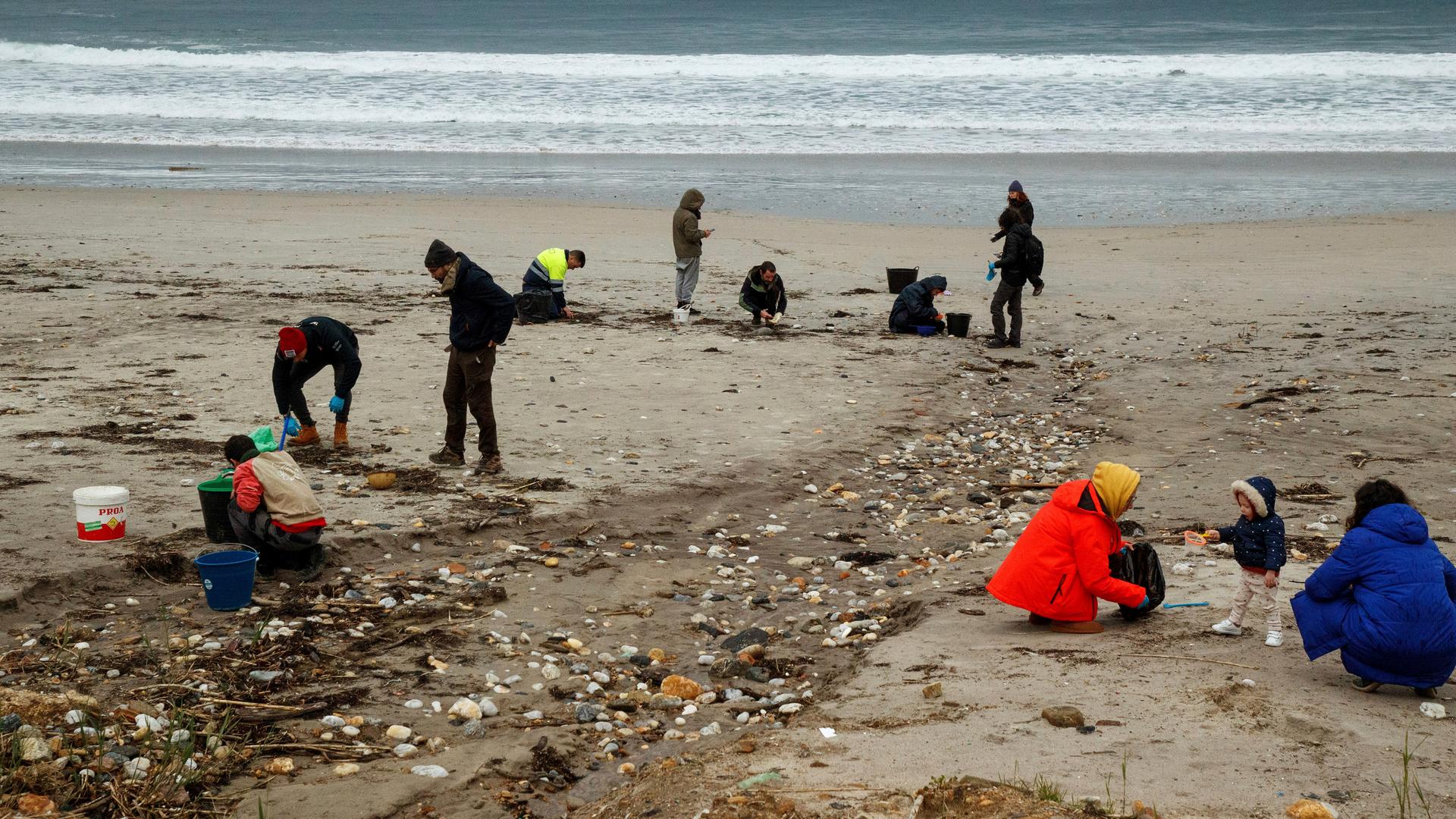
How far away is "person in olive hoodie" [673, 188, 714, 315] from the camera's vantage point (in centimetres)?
1443

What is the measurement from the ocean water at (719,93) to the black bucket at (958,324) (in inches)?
336

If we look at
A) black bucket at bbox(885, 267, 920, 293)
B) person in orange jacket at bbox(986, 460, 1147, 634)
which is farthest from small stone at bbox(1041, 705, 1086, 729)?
black bucket at bbox(885, 267, 920, 293)

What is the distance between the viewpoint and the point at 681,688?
5965mm

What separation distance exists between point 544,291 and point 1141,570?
30.3ft

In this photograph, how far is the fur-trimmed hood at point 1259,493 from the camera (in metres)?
5.54

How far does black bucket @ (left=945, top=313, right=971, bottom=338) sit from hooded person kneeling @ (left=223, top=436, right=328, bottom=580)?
891 cm

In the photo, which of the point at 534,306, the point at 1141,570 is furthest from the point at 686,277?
the point at 1141,570

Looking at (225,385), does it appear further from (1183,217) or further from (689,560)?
(1183,217)

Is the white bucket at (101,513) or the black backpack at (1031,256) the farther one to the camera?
the black backpack at (1031,256)

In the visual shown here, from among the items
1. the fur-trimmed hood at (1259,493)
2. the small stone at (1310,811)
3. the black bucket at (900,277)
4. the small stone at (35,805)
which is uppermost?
the black bucket at (900,277)

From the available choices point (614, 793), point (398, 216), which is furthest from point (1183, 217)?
point (614, 793)

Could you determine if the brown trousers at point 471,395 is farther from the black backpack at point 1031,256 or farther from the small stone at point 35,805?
the black backpack at point 1031,256

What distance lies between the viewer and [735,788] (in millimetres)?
4512

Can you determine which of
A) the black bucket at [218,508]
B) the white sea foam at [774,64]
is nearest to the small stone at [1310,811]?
the black bucket at [218,508]
